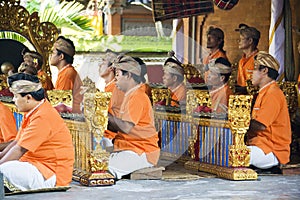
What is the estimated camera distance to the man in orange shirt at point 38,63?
1167cm

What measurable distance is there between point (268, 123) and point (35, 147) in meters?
3.01

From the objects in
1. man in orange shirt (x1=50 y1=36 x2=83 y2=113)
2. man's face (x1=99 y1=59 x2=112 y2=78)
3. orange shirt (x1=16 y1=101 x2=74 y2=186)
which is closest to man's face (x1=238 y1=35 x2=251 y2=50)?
man's face (x1=99 y1=59 x2=112 y2=78)

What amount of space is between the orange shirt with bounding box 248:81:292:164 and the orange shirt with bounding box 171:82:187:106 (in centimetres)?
128

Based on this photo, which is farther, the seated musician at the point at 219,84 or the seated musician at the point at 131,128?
the seated musician at the point at 219,84

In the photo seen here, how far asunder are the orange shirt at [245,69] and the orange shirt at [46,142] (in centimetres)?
419

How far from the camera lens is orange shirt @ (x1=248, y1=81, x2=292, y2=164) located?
10.1 meters

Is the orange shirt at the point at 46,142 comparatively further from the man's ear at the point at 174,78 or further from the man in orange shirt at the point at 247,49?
the man in orange shirt at the point at 247,49

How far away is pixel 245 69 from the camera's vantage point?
12195 millimetres

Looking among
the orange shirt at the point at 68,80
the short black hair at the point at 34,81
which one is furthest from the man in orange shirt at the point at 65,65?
the short black hair at the point at 34,81

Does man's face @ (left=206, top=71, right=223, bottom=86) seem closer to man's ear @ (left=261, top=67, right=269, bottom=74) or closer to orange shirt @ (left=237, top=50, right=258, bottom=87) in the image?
man's ear @ (left=261, top=67, right=269, bottom=74)

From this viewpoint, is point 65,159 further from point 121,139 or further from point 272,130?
point 272,130

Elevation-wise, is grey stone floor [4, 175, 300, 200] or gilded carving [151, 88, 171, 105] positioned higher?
gilded carving [151, 88, 171, 105]

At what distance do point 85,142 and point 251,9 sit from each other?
17.7ft

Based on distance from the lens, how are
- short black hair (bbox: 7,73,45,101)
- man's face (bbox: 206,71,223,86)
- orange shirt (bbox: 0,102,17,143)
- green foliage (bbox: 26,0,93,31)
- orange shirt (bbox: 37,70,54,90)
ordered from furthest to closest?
green foliage (bbox: 26,0,93,31) → orange shirt (bbox: 37,70,54,90) → man's face (bbox: 206,71,223,86) → orange shirt (bbox: 0,102,17,143) → short black hair (bbox: 7,73,45,101)
